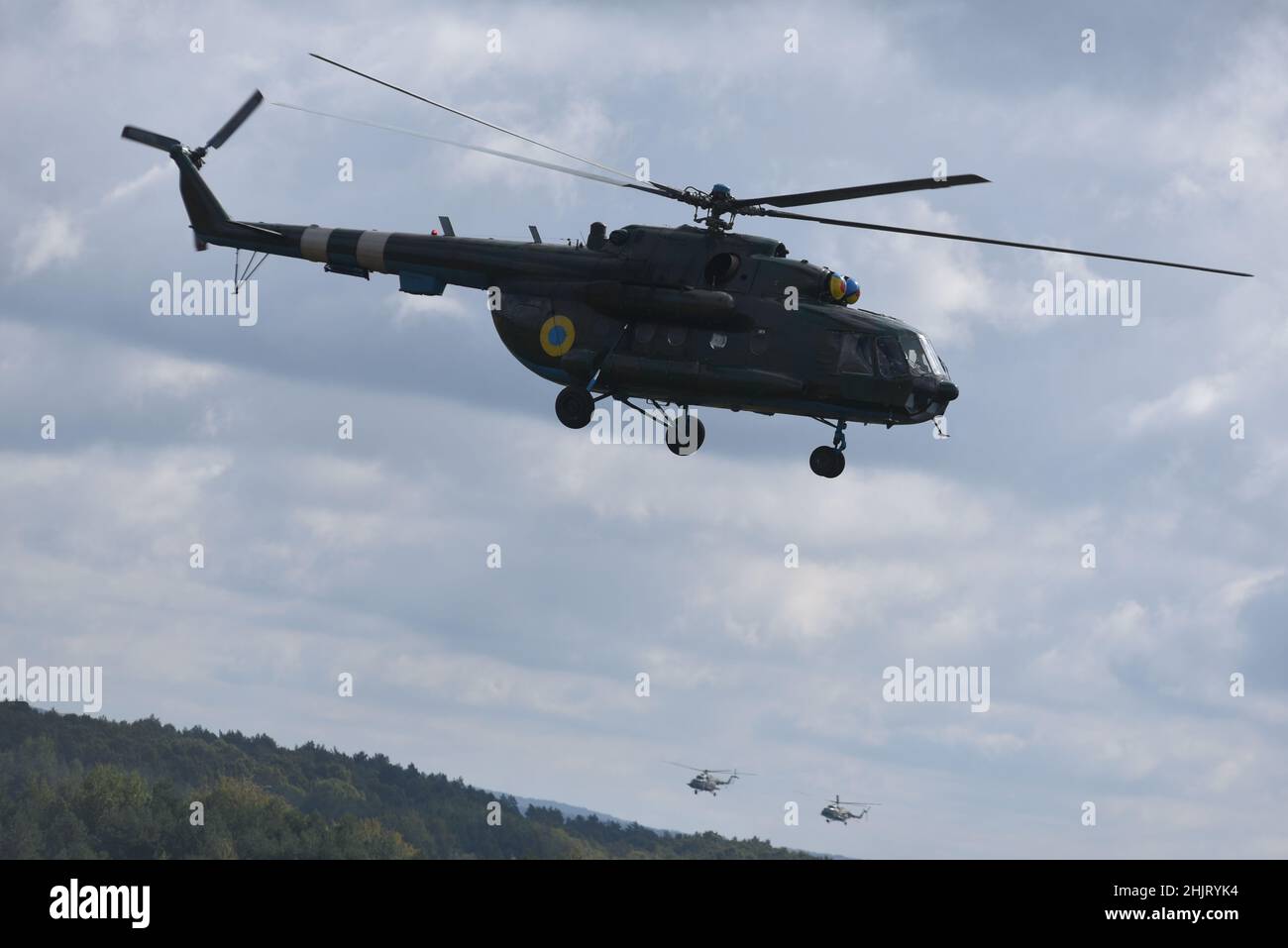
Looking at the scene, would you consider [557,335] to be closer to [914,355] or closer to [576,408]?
[576,408]

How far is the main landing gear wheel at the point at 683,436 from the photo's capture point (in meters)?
49.0

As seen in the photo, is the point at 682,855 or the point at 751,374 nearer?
the point at 751,374

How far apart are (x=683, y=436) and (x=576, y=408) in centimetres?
295

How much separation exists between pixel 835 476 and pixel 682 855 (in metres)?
156

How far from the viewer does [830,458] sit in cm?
4784

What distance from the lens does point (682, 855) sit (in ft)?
651

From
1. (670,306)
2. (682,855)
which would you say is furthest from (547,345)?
(682,855)

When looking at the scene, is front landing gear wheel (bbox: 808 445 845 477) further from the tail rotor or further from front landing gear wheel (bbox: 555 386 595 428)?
the tail rotor

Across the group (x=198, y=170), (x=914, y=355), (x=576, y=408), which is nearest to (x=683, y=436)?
(x=576, y=408)

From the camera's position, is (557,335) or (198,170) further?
(198,170)

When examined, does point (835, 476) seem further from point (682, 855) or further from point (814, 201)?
point (682, 855)

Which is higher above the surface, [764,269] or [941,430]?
[764,269]

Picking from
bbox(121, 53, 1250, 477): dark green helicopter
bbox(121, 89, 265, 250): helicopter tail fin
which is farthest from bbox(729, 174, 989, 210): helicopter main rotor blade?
bbox(121, 89, 265, 250): helicopter tail fin
